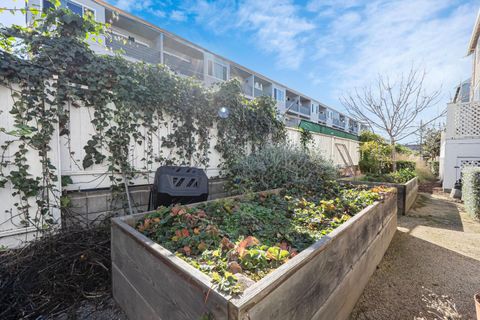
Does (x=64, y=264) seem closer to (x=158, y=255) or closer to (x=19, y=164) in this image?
Answer: (x=19, y=164)

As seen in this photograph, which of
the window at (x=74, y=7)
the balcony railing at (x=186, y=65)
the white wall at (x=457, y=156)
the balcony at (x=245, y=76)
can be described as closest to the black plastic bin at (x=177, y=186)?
the white wall at (x=457, y=156)

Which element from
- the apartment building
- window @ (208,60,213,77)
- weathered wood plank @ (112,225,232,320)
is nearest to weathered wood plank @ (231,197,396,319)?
weathered wood plank @ (112,225,232,320)

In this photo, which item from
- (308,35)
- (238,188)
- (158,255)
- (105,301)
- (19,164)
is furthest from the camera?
(308,35)

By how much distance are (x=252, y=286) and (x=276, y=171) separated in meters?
2.87

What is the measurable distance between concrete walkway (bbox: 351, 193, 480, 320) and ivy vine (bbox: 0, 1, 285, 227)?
2803mm

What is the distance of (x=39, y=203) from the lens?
6.80ft

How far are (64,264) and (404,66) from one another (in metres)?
10.4

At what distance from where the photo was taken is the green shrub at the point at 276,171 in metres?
3.56

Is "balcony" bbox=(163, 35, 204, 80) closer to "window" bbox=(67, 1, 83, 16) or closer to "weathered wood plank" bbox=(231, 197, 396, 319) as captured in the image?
"window" bbox=(67, 1, 83, 16)

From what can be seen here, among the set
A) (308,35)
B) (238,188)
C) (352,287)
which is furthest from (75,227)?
(308,35)

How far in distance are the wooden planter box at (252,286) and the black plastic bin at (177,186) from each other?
0.52 meters

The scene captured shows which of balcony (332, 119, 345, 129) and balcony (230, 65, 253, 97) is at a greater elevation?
balcony (230, 65, 253, 97)

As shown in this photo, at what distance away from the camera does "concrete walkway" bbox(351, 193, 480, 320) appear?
1880mm

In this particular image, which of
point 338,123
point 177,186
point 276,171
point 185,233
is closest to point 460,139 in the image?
point 276,171
